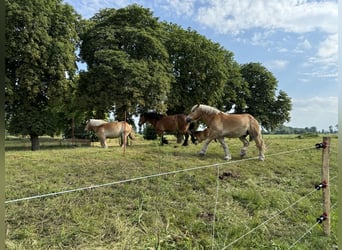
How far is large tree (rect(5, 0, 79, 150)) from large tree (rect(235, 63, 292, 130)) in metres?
11.2

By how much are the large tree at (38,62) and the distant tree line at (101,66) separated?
3 centimetres

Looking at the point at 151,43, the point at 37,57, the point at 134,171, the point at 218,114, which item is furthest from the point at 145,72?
the point at 134,171

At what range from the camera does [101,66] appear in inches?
417

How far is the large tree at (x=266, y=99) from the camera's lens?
18312 millimetres

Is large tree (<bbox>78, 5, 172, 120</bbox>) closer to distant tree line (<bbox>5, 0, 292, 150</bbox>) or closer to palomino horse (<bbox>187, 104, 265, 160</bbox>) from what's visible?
distant tree line (<bbox>5, 0, 292, 150</bbox>)

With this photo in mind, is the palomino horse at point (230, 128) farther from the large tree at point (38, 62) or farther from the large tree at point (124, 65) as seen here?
the large tree at point (38, 62)

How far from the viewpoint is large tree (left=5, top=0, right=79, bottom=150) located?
9125mm

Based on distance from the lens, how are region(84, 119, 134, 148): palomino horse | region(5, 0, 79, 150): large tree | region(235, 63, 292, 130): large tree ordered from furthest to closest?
region(235, 63, 292, 130): large tree
region(5, 0, 79, 150): large tree
region(84, 119, 134, 148): palomino horse

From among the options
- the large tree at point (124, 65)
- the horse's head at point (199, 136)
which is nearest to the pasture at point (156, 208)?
the horse's head at point (199, 136)

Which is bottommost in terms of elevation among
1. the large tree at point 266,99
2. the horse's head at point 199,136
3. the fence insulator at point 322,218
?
the fence insulator at point 322,218

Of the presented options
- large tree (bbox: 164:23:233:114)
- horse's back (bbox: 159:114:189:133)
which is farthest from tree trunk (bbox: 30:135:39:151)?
horse's back (bbox: 159:114:189:133)

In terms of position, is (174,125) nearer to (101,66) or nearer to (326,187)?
(101,66)

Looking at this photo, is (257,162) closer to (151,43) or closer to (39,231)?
(39,231)

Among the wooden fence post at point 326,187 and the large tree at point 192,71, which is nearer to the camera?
the wooden fence post at point 326,187
